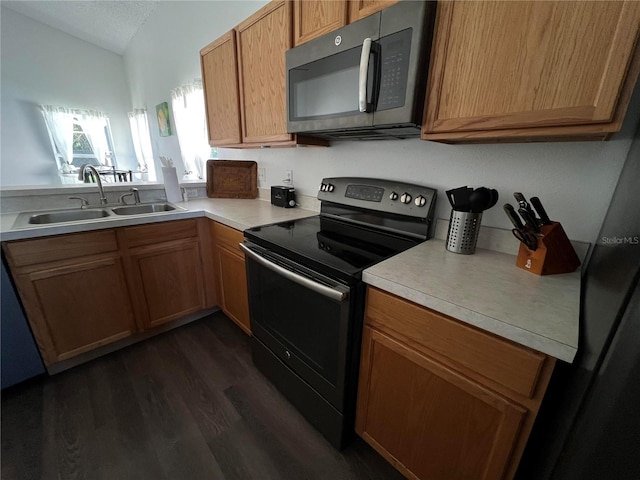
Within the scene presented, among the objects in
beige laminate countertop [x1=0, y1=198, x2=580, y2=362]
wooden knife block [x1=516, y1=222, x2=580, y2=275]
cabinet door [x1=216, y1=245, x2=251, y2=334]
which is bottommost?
cabinet door [x1=216, y1=245, x2=251, y2=334]

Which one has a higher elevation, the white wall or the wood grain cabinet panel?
the white wall

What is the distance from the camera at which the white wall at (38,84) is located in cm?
393

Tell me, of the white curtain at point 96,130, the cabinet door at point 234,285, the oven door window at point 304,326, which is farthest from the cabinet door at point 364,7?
the white curtain at point 96,130

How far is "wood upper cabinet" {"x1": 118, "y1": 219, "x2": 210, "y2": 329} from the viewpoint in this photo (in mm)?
1628

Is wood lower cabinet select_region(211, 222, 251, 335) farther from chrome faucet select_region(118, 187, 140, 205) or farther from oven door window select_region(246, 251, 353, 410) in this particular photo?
chrome faucet select_region(118, 187, 140, 205)

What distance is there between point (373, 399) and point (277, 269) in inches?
25.3

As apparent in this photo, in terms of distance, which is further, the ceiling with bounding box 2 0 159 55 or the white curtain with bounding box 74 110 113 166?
the white curtain with bounding box 74 110 113 166

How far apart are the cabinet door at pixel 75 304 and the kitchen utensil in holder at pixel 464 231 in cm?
186

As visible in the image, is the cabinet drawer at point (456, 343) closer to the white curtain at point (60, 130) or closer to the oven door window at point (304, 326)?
the oven door window at point (304, 326)

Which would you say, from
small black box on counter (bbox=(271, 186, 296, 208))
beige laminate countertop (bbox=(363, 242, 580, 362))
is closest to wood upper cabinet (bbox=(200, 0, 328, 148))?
small black box on counter (bbox=(271, 186, 296, 208))

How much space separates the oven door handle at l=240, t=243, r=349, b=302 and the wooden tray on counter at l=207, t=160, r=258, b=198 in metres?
1.19

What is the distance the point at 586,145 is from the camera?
2.86 ft

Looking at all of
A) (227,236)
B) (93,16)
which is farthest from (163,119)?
(227,236)

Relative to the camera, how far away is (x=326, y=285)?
3.10 feet
